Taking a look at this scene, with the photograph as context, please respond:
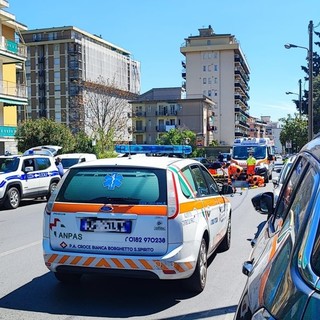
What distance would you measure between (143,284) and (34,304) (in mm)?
1422

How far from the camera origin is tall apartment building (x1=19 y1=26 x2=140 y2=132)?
324ft

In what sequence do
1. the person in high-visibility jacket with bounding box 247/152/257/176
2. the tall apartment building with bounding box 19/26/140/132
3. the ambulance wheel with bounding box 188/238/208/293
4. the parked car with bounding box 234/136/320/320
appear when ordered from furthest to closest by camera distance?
the tall apartment building with bounding box 19/26/140/132
the person in high-visibility jacket with bounding box 247/152/257/176
the ambulance wheel with bounding box 188/238/208/293
the parked car with bounding box 234/136/320/320

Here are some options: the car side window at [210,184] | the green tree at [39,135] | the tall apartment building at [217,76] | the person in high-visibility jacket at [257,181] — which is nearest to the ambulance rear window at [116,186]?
the car side window at [210,184]

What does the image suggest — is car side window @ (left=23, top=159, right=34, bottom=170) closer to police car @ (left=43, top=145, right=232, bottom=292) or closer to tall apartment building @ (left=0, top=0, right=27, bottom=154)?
police car @ (left=43, top=145, right=232, bottom=292)

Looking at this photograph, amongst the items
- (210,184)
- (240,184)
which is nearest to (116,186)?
(210,184)

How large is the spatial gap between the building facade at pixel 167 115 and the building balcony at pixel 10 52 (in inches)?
1895

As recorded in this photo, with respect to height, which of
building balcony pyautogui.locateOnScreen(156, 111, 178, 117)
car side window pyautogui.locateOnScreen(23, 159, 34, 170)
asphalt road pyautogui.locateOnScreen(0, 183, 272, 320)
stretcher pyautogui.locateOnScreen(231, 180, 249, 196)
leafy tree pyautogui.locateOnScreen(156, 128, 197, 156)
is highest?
building balcony pyautogui.locateOnScreen(156, 111, 178, 117)

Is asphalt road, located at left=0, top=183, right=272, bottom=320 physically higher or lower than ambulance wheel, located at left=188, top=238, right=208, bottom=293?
lower

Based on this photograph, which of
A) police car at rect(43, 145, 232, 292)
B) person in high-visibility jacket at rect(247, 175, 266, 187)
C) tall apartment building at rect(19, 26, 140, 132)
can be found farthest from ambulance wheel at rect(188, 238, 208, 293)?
tall apartment building at rect(19, 26, 140, 132)

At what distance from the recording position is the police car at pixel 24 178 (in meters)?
14.7

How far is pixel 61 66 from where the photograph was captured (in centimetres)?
10062

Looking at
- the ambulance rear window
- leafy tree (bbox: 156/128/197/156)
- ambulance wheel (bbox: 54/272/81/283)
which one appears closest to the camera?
the ambulance rear window

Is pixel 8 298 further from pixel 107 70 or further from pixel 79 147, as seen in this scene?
pixel 107 70

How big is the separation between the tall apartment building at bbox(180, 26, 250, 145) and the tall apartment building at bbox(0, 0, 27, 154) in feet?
224
